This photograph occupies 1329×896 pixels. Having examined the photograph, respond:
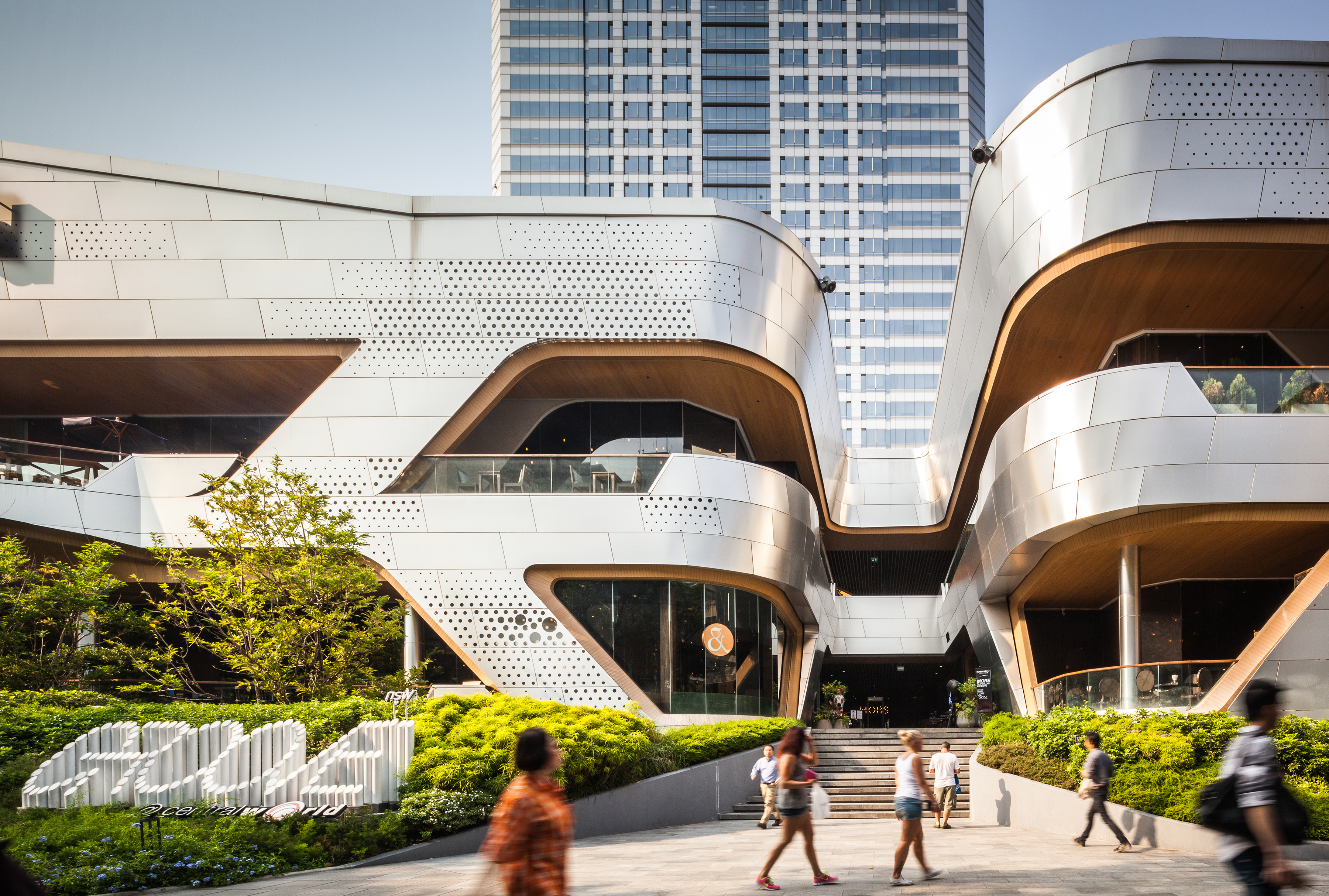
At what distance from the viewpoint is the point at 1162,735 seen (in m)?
13.6

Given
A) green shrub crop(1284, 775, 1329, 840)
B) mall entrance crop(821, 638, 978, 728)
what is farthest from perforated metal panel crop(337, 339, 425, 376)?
mall entrance crop(821, 638, 978, 728)

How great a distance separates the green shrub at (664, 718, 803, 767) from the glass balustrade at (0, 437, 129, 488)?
1395cm

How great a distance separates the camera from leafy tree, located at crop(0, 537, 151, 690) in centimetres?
1773

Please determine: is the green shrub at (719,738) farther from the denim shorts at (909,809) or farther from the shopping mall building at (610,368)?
the denim shorts at (909,809)

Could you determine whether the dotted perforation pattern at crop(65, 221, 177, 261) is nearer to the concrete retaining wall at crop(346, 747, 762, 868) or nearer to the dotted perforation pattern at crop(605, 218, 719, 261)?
the dotted perforation pattern at crop(605, 218, 719, 261)

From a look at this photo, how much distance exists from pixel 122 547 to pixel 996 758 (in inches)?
734

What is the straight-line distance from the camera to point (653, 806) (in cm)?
1656

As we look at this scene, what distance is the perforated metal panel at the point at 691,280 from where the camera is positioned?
70.6 feet

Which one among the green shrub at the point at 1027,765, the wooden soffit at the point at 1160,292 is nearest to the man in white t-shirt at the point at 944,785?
the green shrub at the point at 1027,765

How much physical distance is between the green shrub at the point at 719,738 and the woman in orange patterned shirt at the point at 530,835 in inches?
520

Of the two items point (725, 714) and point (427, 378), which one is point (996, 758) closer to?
point (725, 714)

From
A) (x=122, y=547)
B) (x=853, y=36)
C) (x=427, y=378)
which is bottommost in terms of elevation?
(x=122, y=547)

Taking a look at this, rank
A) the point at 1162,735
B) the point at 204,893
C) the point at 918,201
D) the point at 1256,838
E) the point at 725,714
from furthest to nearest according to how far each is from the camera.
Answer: the point at 918,201 < the point at 725,714 < the point at 1162,735 < the point at 204,893 < the point at 1256,838

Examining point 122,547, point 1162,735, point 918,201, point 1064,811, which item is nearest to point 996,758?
point 1064,811
